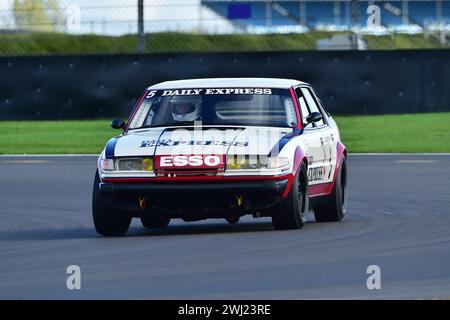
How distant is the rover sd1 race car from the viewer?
1156 centimetres

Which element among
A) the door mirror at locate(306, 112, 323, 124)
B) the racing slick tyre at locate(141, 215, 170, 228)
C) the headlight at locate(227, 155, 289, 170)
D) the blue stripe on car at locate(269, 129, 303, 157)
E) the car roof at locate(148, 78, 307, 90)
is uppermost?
the car roof at locate(148, 78, 307, 90)

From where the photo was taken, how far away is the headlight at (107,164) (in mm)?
11805

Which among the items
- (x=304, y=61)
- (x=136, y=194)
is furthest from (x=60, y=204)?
(x=304, y=61)

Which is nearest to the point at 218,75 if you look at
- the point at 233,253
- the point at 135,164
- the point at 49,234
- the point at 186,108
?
the point at 186,108

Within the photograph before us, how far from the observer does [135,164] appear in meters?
11.7

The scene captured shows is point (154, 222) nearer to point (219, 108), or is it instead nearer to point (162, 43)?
point (219, 108)

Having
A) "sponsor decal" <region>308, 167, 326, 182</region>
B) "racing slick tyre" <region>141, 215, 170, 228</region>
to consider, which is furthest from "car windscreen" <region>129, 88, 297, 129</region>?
"racing slick tyre" <region>141, 215, 170, 228</region>

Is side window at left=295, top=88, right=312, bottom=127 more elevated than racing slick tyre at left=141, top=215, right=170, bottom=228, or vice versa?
side window at left=295, top=88, right=312, bottom=127

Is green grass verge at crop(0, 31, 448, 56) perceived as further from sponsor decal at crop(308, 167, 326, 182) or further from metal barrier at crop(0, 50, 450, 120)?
sponsor decal at crop(308, 167, 326, 182)

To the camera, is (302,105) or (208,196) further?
(302,105)

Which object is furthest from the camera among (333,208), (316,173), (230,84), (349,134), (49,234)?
(349,134)

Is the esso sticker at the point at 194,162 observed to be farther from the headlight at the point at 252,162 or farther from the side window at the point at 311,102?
the side window at the point at 311,102

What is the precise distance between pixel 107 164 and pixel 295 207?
5.11 ft

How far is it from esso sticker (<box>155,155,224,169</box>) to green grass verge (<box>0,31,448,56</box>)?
18638 mm
